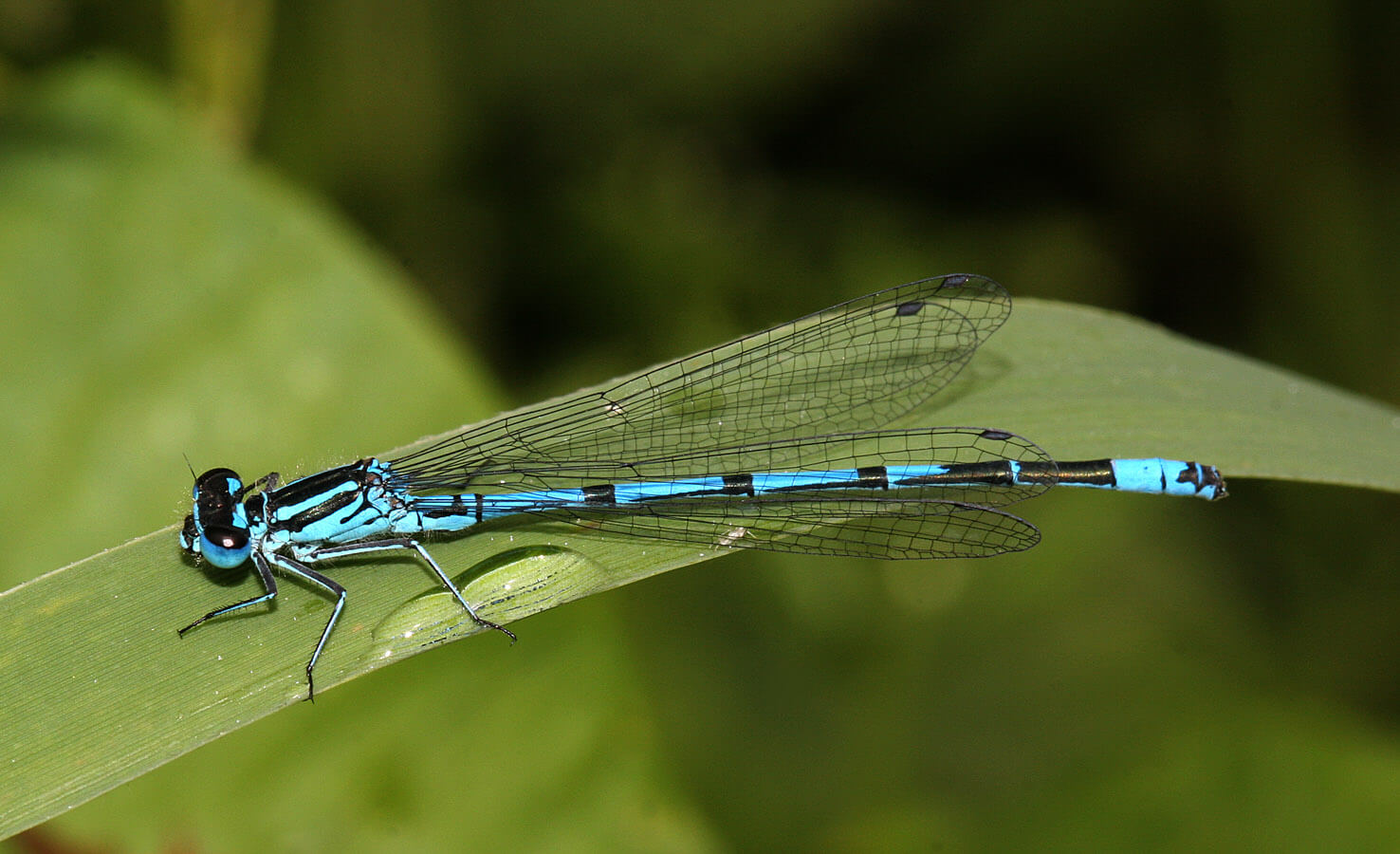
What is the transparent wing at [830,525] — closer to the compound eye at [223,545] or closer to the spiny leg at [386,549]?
the spiny leg at [386,549]

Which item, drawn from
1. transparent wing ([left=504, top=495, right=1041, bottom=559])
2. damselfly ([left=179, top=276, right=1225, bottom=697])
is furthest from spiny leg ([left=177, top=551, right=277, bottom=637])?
transparent wing ([left=504, top=495, right=1041, bottom=559])

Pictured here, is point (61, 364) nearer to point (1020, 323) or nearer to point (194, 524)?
point (194, 524)


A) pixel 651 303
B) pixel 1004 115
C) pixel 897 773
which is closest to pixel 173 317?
pixel 651 303

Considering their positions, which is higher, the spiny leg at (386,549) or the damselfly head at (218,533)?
the damselfly head at (218,533)

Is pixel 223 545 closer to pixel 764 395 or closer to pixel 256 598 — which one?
pixel 256 598

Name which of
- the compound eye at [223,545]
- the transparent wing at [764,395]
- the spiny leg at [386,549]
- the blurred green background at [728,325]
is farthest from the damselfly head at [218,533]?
the blurred green background at [728,325]

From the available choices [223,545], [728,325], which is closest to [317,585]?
[223,545]
